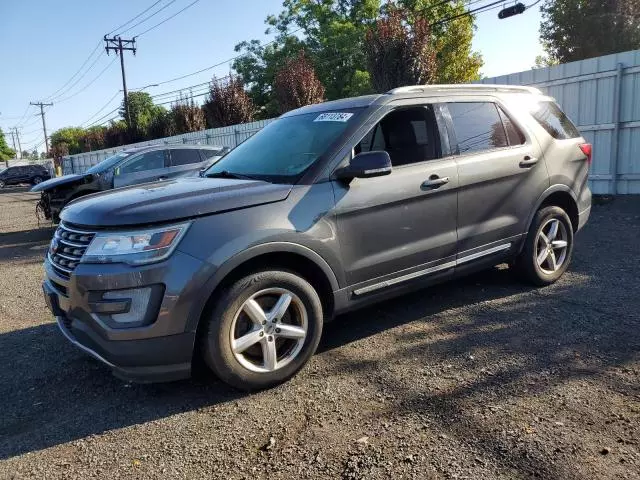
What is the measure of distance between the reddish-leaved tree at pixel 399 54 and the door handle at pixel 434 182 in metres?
9.13

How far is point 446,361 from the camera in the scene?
3.72 meters

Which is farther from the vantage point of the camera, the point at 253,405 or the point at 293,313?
the point at 293,313

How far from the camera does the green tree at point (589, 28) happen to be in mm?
31203

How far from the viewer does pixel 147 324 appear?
10.1ft

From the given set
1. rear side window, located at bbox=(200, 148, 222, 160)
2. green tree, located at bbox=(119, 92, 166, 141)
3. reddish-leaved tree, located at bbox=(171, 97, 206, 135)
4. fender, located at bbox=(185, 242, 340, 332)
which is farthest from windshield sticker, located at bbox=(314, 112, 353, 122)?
green tree, located at bbox=(119, 92, 166, 141)

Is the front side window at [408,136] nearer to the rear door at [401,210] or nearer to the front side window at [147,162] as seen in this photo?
the rear door at [401,210]

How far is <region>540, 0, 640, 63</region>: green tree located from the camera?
31.2 metres

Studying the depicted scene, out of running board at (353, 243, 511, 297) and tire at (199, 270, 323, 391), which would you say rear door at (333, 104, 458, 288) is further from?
tire at (199, 270, 323, 391)

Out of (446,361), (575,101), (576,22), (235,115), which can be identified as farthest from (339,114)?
(576,22)

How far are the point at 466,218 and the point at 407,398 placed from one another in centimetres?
176

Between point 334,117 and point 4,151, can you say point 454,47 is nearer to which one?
point 334,117

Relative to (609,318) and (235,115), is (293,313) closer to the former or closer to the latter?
(609,318)

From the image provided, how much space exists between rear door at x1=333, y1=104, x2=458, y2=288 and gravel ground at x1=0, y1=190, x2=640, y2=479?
59cm

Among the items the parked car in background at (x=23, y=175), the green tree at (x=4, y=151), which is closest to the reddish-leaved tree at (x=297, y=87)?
the parked car in background at (x=23, y=175)
